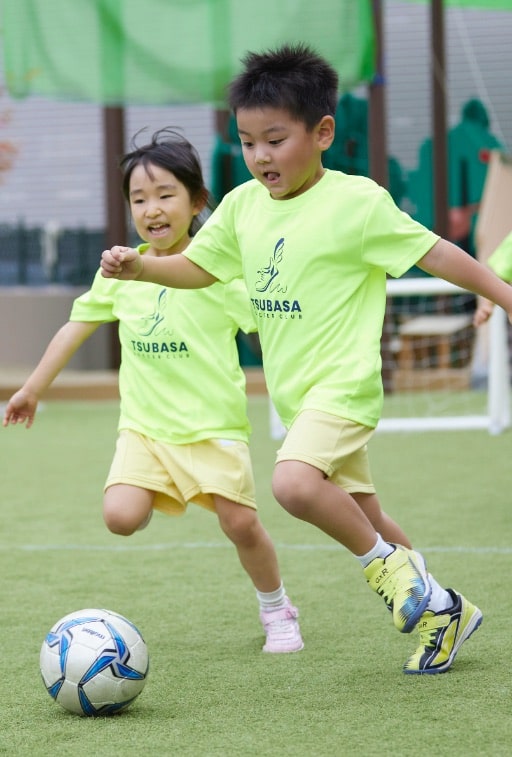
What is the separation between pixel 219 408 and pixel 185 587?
944 millimetres

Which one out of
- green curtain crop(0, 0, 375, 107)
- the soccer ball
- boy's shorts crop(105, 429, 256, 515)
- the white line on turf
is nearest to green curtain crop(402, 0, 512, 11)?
green curtain crop(0, 0, 375, 107)

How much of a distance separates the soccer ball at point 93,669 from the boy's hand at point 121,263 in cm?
86

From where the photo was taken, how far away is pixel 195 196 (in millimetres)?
3834

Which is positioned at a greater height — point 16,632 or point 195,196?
point 195,196

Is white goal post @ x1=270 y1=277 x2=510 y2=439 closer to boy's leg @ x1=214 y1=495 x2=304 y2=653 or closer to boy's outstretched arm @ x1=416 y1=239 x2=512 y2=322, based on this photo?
boy's leg @ x1=214 y1=495 x2=304 y2=653

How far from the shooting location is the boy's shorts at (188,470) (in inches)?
141

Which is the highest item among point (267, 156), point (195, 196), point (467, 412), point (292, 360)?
point (267, 156)

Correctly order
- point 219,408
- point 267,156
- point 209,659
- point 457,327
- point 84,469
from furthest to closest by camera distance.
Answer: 1. point 457,327
2. point 84,469
3. point 219,408
4. point 209,659
5. point 267,156

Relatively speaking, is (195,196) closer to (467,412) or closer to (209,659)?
(209,659)

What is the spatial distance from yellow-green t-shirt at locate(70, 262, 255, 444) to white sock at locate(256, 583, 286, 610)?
45 centimetres

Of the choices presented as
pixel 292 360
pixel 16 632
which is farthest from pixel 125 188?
pixel 16 632

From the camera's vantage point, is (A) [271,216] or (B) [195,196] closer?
(A) [271,216]

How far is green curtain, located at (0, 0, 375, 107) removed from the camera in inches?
383

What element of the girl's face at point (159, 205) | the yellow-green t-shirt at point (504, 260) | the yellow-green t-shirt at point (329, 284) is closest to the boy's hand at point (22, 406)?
the girl's face at point (159, 205)
